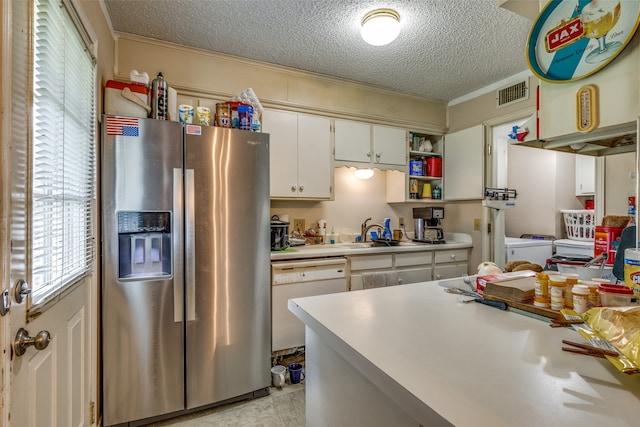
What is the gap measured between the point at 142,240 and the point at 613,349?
209 centimetres

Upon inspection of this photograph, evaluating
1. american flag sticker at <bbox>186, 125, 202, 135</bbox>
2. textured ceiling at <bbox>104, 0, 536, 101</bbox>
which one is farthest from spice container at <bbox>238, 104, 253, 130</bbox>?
textured ceiling at <bbox>104, 0, 536, 101</bbox>

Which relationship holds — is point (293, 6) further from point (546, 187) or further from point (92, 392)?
point (546, 187)

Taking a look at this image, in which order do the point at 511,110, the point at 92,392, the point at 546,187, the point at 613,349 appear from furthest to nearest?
the point at 546,187 < the point at 511,110 < the point at 92,392 < the point at 613,349

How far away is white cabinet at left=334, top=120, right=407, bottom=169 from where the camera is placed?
310 centimetres

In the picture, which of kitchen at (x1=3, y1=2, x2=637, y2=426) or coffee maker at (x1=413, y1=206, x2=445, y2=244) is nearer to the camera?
kitchen at (x1=3, y1=2, x2=637, y2=426)

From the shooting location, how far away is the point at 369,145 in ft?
10.7

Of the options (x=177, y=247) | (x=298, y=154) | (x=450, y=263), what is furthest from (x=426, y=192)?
(x=177, y=247)

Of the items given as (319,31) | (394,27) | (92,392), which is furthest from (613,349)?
(319,31)

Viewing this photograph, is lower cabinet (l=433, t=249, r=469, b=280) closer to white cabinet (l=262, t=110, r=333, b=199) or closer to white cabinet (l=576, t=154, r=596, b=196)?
white cabinet (l=262, t=110, r=333, b=199)

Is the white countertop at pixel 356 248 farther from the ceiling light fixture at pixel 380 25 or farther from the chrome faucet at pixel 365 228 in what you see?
the ceiling light fixture at pixel 380 25

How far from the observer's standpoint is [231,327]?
2057 millimetres

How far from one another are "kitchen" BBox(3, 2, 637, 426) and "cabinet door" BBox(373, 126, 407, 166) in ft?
0.38

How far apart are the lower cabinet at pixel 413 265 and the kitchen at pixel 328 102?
212mm

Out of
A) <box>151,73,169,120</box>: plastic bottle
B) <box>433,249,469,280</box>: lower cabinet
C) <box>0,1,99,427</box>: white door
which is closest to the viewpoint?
<box>0,1,99,427</box>: white door
